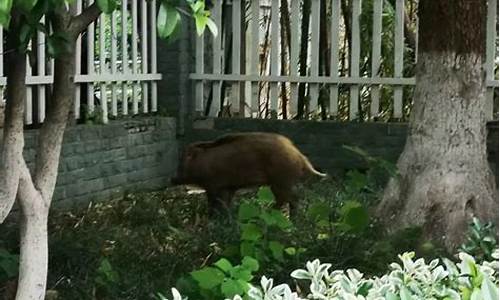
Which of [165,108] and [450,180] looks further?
[165,108]

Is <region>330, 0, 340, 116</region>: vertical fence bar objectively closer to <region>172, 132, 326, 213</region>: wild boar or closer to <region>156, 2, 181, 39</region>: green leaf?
<region>172, 132, 326, 213</region>: wild boar

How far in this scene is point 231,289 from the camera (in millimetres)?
4805

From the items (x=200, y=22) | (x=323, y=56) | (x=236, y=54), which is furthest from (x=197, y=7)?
(x=323, y=56)

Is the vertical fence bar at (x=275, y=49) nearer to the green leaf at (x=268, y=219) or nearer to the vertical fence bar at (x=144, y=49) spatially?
the vertical fence bar at (x=144, y=49)

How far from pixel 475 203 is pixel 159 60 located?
15.2ft

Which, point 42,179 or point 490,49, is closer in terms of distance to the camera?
point 42,179

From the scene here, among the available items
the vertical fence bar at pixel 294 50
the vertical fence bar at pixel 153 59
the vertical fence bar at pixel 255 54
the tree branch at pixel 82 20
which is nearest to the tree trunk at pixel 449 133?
the tree branch at pixel 82 20

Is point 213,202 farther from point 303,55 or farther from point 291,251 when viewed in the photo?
point 303,55

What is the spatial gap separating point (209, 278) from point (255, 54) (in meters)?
5.52

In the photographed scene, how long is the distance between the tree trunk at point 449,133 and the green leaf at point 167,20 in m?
3.14

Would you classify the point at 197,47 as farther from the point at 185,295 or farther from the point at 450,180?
the point at 185,295

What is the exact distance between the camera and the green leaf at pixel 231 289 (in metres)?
4.79

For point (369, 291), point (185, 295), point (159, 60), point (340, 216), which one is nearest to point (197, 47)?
point (159, 60)

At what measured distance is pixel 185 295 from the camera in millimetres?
5078
